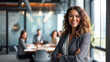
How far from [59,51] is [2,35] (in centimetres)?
853

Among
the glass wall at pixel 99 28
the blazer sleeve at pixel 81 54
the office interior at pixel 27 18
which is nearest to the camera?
the blazer sleeve at pixel 81 54

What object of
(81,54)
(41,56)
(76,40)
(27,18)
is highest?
(27,18)

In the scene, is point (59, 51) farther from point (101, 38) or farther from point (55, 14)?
point (55, 14)

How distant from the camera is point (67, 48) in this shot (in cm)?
174

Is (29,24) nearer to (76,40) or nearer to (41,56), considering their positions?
(41,56)

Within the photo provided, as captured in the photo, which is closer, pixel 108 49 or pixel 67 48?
pixel 67 48

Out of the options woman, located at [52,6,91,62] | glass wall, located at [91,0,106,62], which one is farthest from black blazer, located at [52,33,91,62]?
glass wall, located at [91,0,106,62]

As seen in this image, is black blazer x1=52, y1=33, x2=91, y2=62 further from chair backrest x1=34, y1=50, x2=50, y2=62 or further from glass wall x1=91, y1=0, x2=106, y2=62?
glass wall x1=91, y1=0, x2=106, y2=62

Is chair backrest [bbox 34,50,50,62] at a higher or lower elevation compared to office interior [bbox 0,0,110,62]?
lower

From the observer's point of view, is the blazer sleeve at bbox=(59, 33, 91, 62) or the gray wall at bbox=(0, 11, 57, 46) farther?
the gray wall at bbox=(0, 11, 57, 46)

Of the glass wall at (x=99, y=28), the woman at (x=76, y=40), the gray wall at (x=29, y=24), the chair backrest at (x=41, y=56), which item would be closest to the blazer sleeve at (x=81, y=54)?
the woman at (x=76, y=40)

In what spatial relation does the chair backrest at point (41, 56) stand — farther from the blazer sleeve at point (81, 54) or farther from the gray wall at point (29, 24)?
the gray wall at point (29, 24)

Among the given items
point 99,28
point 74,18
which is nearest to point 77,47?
point 74,18

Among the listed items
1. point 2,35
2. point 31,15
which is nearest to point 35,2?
point 31,15
